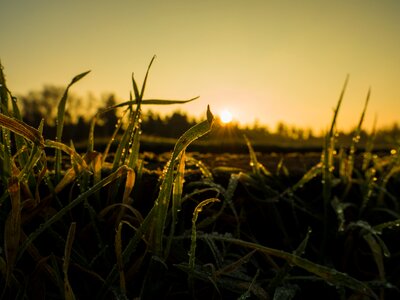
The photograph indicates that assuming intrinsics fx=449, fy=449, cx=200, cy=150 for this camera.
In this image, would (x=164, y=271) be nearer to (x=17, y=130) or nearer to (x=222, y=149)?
(x=17, y=130)

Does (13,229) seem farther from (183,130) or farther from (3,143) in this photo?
(183,130)

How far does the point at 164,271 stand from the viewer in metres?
1.07

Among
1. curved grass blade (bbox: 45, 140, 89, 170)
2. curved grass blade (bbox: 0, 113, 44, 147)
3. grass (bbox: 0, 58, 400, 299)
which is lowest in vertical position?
grass (bbox: 0, 58, 400, 299)

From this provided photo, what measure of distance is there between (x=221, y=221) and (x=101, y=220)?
14.7 inches

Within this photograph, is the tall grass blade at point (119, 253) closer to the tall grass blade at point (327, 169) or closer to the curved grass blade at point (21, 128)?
the curved grass blade at point (21, 128)

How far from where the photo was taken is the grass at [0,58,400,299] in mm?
948

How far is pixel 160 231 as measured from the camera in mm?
983

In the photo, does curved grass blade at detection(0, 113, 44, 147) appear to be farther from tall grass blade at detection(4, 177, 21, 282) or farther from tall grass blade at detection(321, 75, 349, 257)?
tall grass blade at detection(321, 75, 349, 257)

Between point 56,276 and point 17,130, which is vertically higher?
point 17,130

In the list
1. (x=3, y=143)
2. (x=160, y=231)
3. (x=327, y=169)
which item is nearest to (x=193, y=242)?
(x=160, y=231)

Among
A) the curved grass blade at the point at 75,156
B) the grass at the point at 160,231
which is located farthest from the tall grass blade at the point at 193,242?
the curved grass blade at the point at 75,156

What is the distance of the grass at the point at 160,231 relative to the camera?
37.3 inches

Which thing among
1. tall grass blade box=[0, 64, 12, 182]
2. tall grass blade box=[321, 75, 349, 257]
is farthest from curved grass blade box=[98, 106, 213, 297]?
tall grass blade box=[321, 75, 349, 257]

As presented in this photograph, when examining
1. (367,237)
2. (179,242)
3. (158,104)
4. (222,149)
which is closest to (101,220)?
(179,242)
